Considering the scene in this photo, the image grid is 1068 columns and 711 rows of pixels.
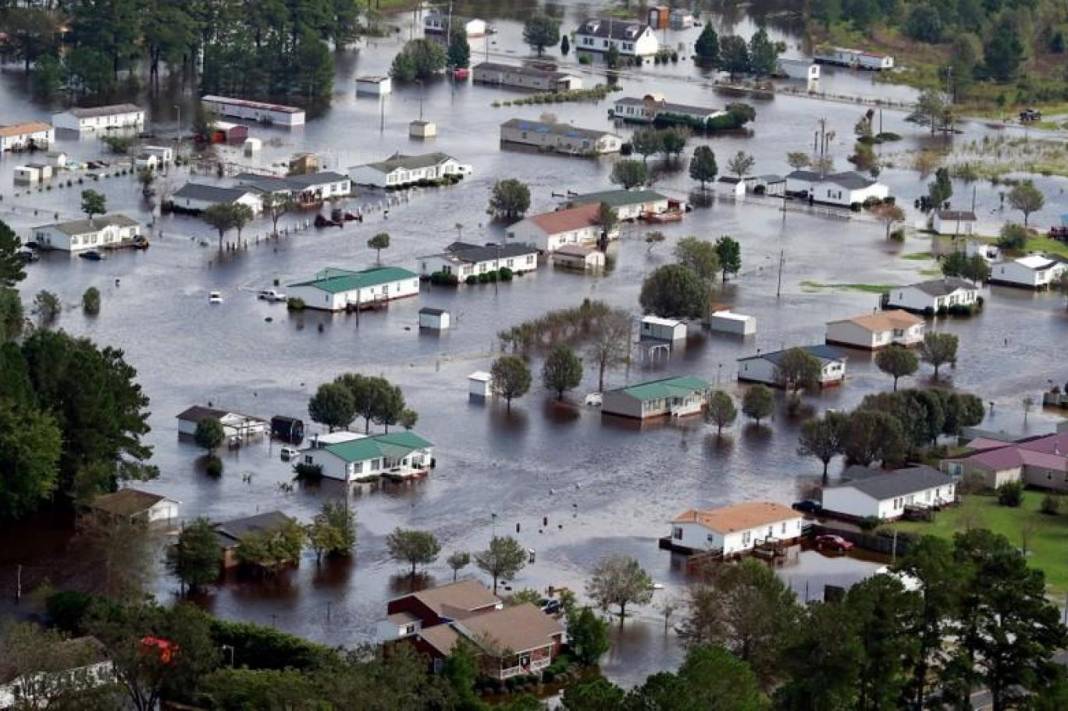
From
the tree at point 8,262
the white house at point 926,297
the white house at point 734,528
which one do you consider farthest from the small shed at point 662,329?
A: the tree at point 8,262

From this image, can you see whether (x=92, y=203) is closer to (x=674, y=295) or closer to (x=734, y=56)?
(x=674, y=295)

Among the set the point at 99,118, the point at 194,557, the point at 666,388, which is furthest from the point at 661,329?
the point at 99,118

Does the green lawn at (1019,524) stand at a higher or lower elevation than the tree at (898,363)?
lower

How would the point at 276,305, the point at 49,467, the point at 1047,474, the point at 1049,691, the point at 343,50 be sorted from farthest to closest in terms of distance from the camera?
1. the point at 343,50
2. the point at 276,305
3. the point at 1047,474
4. the point at 49,467
5. the point at 1049,691

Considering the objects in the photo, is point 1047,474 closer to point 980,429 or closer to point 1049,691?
point 980,429

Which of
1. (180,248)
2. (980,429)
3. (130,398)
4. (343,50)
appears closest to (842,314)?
(980,429)

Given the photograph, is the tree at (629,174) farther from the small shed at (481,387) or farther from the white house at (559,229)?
the small shed at (481,387)
